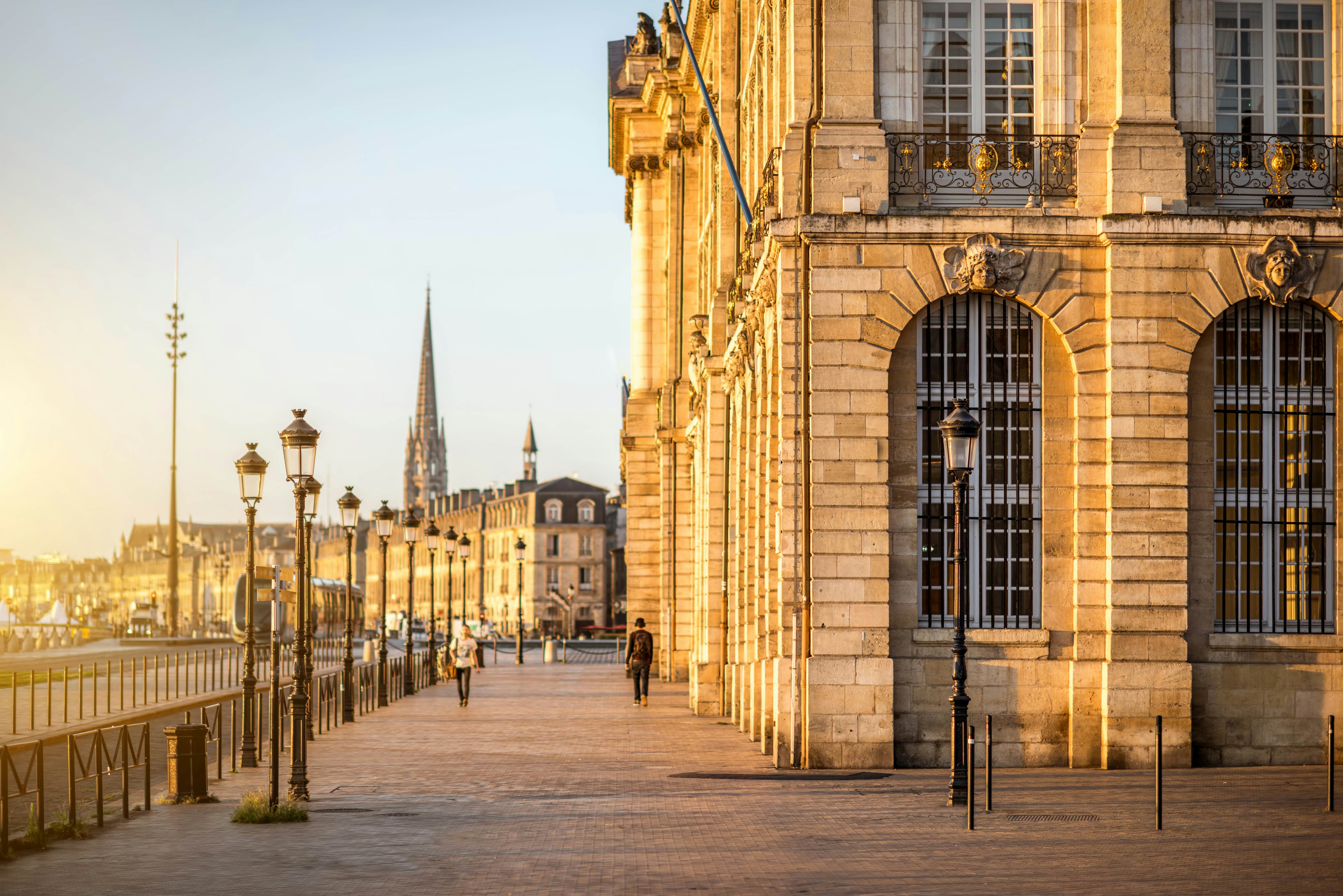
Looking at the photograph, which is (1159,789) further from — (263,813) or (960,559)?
(263,813)

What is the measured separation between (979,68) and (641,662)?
17258 mm

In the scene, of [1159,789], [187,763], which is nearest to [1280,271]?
[1159,789]

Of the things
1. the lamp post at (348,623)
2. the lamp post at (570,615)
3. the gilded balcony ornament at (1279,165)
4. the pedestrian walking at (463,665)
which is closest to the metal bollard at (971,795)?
the gilded balcony ornament at (1279,165)

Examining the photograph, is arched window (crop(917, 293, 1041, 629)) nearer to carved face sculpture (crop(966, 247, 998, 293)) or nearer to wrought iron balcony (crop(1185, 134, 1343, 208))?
carved face sculpture (crop(966, 247, 998, 293))

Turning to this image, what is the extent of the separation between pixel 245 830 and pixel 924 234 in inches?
434

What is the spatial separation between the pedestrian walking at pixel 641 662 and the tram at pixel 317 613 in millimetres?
12403

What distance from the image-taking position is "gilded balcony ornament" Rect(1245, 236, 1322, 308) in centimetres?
2183

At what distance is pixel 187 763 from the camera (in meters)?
19.0

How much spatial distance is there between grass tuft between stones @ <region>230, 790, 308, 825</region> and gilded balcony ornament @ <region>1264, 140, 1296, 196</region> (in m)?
14.4

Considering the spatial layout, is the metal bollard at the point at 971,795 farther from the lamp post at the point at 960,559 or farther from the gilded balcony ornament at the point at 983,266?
the gilded balcony ornament at the point at 983,266

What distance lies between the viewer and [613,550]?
546 feet

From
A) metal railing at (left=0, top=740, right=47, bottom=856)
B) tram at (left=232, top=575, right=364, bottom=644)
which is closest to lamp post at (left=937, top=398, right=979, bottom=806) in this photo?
metal railing at (left=0, top=740, right=47, bottom=856)

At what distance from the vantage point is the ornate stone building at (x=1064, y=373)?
21656mm

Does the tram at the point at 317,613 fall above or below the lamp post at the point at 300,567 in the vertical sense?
below
